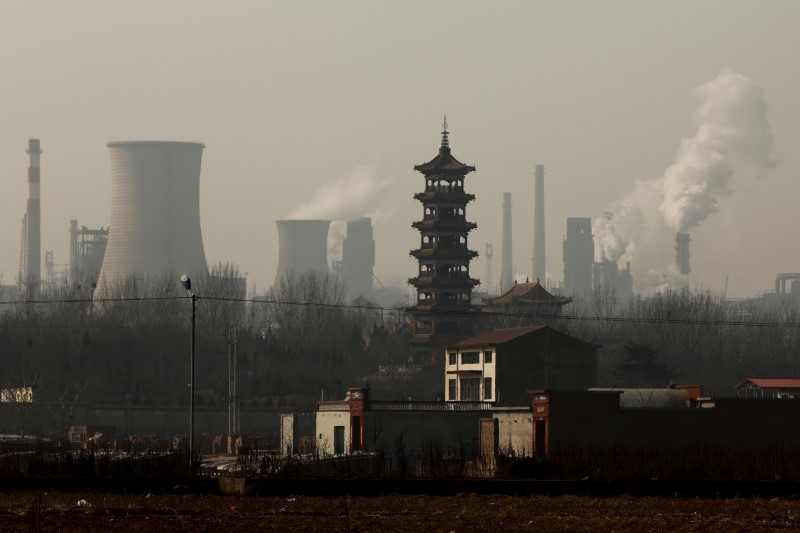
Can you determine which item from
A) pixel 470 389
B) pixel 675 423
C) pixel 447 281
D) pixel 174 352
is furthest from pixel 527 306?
pixel 675 423

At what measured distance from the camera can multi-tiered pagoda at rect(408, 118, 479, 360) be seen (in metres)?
145

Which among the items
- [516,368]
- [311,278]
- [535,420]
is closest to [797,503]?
[535,420]

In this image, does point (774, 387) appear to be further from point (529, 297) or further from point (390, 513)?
point (529, 297)

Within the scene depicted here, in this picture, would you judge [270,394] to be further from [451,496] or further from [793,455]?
[451,496]

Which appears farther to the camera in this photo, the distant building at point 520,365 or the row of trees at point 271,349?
the row of trees at point 271,349

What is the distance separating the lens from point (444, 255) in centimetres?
14662

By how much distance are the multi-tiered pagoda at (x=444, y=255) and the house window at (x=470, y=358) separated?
4851 cm

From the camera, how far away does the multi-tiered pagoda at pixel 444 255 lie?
145250mm

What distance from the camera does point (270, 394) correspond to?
4729 inches

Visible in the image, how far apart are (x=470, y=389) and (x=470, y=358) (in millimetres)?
1957

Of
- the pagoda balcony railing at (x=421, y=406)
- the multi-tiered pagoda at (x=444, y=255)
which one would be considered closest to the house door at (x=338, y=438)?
the pagoda balcony railing at (x=421, y=406)

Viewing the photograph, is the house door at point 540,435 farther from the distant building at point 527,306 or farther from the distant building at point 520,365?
the distant building at point 527,306

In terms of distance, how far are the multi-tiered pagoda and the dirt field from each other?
102648 millimetres

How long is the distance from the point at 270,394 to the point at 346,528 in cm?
8727
